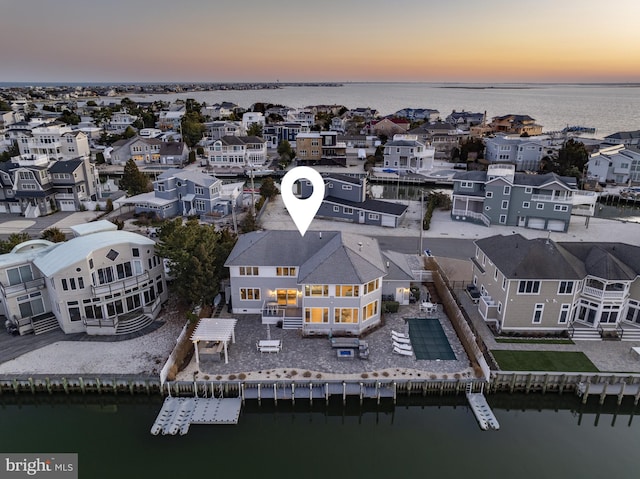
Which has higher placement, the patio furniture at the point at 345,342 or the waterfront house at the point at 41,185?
the waterfront house at the point at 41,185

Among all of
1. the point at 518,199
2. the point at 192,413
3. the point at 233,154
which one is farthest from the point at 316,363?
the point at 233,154

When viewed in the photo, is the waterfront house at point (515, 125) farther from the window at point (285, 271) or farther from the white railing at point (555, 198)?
the window at point (285, 271)

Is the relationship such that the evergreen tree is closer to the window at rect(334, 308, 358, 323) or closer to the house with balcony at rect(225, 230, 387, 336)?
the house with balcony at rect(225, 230, 387, 336)

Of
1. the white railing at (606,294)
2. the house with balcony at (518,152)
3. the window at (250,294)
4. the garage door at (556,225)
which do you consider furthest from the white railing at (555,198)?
the window at (250,294)

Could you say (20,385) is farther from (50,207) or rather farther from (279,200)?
(279,200)

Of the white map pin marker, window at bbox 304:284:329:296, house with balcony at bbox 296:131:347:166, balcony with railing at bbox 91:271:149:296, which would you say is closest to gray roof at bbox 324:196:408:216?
the white map pin marker

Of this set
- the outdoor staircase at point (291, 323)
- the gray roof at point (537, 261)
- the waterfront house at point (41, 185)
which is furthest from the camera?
the waterfront house at point (41, 185)
